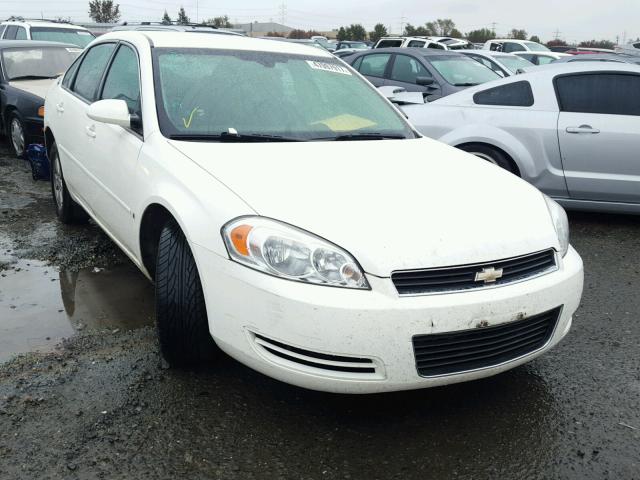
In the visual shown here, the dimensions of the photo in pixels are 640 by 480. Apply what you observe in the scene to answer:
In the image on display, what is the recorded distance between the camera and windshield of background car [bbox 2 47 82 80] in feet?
27.9

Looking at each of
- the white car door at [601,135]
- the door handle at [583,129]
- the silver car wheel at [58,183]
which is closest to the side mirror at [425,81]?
the white car door at [601,135]

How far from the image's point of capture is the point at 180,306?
2857mm

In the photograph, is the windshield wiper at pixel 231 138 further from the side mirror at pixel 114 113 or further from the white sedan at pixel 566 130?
the white sedan at pixel 566 130

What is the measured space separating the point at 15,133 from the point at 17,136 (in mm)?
78

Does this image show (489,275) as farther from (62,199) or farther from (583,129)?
→ (62,199)

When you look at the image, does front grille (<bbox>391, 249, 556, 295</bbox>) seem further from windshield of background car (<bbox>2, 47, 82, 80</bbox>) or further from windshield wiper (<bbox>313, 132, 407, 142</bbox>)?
windshield of background car (<bbox>2, 47, 82, 80</bbox>)

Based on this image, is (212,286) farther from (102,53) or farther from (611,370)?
(102,53)

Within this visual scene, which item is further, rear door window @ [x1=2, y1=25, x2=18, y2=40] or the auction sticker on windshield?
rear door window @ [x1=2, y1=25, x2=18, y2=40]

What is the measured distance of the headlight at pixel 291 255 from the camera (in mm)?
2471

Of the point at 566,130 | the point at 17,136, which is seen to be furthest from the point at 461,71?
the point at 17,136

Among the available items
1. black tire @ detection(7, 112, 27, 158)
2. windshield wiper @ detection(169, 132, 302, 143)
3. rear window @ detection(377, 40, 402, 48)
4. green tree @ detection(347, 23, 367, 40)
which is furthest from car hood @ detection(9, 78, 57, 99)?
green tree @ detection(347, 23, 367, 40)

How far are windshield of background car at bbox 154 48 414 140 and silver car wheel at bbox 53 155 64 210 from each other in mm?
1927

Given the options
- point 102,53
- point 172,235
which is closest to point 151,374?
point 172,235

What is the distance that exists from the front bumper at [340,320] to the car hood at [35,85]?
6.10 m
